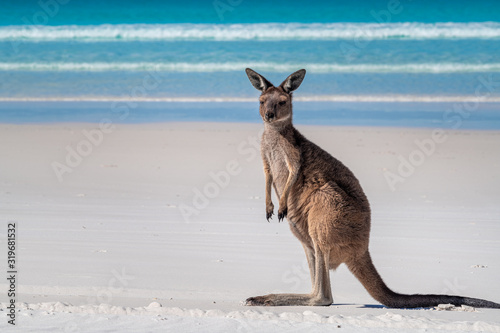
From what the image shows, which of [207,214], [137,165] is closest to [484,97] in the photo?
[137,165]

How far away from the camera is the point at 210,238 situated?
4539 millimetres

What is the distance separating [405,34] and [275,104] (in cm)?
1707

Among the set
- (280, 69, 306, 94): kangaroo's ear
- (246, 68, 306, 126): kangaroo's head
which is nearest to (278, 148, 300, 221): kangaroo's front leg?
(246, 68, 306, 126): kangaroo's head

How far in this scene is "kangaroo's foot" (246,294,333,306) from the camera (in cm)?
322

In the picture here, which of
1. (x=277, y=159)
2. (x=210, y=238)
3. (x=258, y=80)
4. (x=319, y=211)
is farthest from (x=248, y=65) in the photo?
(x=319, y=211)

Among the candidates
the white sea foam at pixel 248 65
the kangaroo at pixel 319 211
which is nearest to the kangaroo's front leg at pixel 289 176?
the kangaroo at pixel 319 211

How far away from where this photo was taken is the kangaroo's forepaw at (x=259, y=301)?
3205mm

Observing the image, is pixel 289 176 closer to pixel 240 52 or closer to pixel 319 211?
pixel 319 211

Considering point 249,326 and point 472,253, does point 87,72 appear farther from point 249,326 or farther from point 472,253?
point 249,326

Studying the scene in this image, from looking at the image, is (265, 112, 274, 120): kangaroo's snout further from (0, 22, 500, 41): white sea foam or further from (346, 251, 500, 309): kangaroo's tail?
(0, 22, 500, 41): white sea foam

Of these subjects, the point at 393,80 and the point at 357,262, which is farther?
the point at 393,80

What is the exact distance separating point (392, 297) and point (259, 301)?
0.59m

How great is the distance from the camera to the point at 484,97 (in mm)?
12133

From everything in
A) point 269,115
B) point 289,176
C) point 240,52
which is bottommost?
point 289,176
